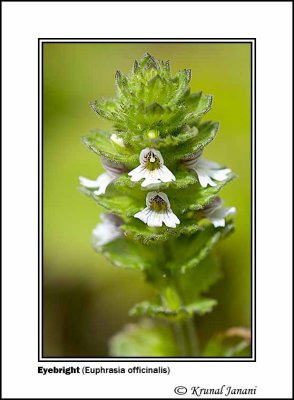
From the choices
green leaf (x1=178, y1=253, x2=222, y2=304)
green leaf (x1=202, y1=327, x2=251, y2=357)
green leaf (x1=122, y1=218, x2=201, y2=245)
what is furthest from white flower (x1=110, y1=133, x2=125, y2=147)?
green leaf (x1=202, y1=327, x2=251, y2=357)

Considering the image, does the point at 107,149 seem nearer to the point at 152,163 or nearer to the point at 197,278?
the point at 152,163

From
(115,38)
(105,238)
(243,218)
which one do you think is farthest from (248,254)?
(115,38)

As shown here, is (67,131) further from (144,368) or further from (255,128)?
(144,368)

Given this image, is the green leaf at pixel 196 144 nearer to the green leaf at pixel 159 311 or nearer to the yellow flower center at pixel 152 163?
the yellow flower center at pixel 152 163

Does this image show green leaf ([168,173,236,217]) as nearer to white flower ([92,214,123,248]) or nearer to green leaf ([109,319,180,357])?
white flower ([92,214,123,248])

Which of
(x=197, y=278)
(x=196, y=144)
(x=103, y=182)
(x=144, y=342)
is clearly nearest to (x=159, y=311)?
(x=197, y=278)

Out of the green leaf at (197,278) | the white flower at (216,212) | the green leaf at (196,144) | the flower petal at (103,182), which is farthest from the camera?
the green leaf at (197,278)

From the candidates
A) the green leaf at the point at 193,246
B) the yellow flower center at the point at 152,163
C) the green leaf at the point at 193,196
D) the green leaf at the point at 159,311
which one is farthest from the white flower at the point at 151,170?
the green leaf at the point at 159,311
